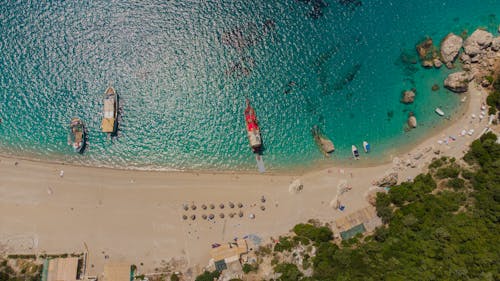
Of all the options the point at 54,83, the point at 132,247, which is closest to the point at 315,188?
the point at 132,247

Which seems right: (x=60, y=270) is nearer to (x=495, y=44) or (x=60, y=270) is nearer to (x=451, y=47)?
(x=451, y=47)

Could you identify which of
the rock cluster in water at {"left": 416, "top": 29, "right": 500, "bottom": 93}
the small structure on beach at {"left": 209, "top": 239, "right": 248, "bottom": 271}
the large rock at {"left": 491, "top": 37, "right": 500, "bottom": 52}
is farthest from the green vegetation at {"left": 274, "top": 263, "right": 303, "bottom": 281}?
the large rock at {"left": 491, "top": 37, "right": 500, "bottom": 52}

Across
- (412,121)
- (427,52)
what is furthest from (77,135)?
(427,52)

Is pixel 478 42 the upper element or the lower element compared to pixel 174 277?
upper

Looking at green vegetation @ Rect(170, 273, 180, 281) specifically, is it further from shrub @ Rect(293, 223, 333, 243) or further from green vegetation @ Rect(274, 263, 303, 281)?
shrub @ Rect(293, 223, 333, 243)

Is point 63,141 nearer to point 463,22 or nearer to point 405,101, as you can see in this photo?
point 405,101

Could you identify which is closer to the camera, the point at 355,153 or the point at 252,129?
the point at 252,129

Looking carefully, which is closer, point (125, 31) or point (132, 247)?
point (132, 247)

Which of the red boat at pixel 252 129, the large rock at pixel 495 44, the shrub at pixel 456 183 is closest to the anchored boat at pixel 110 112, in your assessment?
the red boat at pixel 252 129
